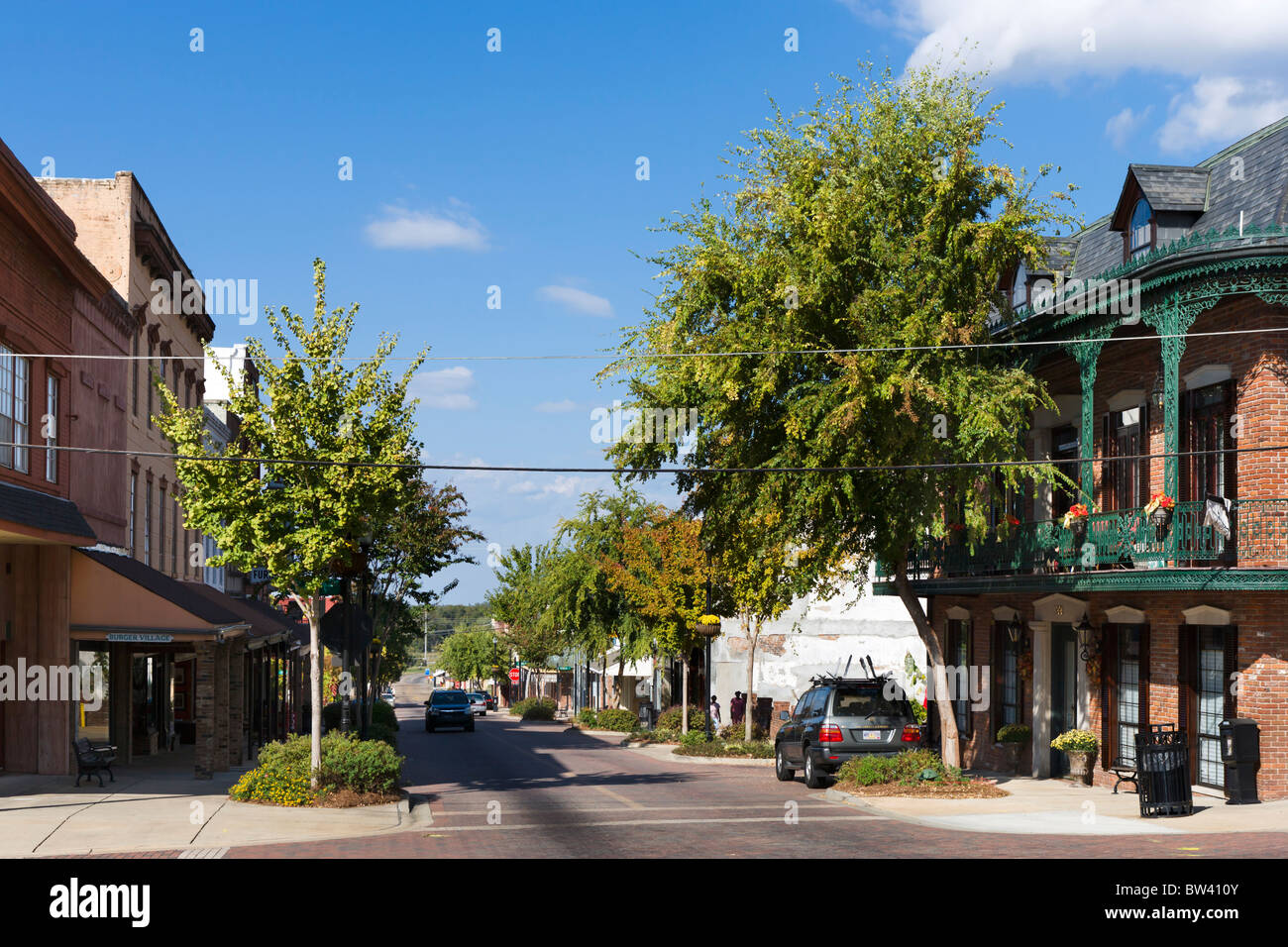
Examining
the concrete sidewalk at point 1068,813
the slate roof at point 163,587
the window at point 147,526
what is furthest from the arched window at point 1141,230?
the window at point 147,526

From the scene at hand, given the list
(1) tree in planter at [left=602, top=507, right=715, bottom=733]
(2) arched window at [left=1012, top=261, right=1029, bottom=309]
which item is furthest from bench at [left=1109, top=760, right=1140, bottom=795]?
(1) tree in planter at [left=602, top=507, right=715, bottom=733]

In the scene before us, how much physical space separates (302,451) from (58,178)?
11.1m

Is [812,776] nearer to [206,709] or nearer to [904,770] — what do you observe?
[904,770]

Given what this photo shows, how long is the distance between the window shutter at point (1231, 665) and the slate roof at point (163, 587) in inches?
647

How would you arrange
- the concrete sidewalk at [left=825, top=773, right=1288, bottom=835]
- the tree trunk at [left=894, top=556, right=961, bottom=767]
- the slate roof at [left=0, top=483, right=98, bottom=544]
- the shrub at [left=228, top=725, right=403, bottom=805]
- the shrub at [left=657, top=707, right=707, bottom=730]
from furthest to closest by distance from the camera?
the shrub at [left=657, top=707, right=707, bottom=730] < the tree trunk at [left=894, top=556, right=961, bottom=767] < the shrub at [left=228, top=725, right=403, bottom=805] < the slate roof at [left=0, top=483, right=98, bottom=544] < the concrete sidewalk at [left=825, top=773, right=1288, bottom=835]

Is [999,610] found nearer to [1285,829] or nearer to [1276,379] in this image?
[1276,379]

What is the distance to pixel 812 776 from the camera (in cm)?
2389

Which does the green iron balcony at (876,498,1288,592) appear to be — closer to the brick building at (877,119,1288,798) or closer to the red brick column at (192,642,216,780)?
the brick building at (877,119,1288,798)

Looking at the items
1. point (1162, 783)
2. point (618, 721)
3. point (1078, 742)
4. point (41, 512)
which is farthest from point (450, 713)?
point (1162, 783)

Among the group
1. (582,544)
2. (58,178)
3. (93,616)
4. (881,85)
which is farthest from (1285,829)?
(582,544)

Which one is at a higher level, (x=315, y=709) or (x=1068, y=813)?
(x=315, y=709)

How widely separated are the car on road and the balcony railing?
3008 cm

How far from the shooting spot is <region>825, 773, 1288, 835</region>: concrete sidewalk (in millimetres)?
17328

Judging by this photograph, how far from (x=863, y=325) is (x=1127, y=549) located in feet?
18.0
